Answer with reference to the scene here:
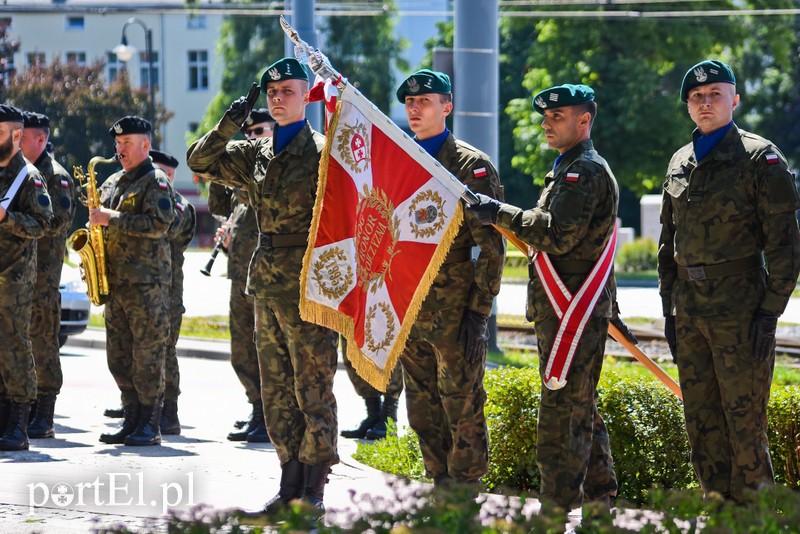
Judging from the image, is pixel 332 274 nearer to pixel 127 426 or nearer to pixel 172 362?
pixel 127 426

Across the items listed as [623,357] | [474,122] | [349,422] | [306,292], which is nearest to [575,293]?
[306,292]

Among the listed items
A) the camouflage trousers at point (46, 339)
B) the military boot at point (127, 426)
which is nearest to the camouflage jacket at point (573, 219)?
the military boot at point (127, 426)

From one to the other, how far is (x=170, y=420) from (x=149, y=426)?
838mm

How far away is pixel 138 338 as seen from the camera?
9570 millimetres

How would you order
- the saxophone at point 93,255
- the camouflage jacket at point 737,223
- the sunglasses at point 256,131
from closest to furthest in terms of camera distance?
the camouflage jacket at point 737,223 → the saxophone at point 93,255 → the sunglasses at point 256,131

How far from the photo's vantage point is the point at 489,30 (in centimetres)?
1420

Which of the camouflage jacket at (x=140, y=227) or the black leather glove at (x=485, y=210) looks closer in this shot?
the black leather glove at (x=485, y=210)

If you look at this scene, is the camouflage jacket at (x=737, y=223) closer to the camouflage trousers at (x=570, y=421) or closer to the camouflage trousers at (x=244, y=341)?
the camouflage trousers at (x=570, y=421)

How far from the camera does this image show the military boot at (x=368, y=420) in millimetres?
10023

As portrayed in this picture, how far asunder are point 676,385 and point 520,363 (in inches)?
282

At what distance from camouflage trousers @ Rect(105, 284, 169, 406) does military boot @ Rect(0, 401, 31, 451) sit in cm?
73

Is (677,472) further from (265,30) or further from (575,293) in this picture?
(265,30)

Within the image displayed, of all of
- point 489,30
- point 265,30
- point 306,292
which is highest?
point 265,30

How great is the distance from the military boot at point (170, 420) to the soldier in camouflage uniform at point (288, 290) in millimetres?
3112
